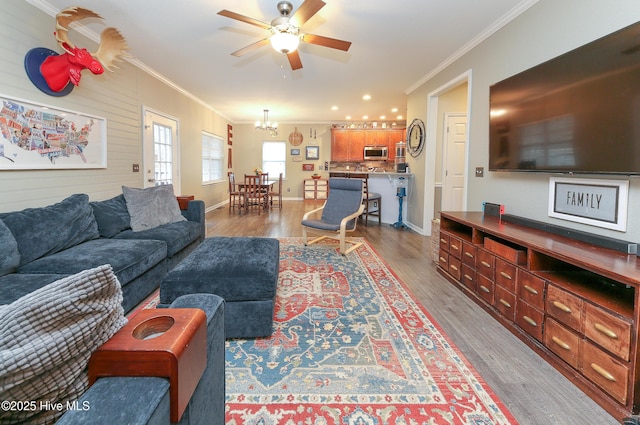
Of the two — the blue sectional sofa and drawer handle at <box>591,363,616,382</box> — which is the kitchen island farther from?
drawer handle at <box>591,363,616,382</box>

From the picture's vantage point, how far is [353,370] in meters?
1.77

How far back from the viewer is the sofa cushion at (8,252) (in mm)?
2015

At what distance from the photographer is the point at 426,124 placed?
518 cm

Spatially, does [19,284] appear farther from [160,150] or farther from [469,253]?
[160,150]

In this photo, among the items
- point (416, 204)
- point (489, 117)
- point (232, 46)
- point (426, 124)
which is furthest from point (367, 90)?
point (489, 117)

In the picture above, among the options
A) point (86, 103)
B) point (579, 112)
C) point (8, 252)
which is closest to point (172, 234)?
point (8, 252)

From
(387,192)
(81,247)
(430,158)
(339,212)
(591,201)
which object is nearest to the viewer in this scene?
(591,201)

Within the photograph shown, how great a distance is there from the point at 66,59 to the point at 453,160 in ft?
17.0

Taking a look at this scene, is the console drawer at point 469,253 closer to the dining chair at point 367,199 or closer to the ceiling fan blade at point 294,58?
the ceiling fan blade at point 294,58

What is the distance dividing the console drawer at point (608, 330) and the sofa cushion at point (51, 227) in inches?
137

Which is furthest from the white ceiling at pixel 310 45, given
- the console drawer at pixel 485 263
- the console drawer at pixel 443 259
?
the console drawer at pixel 443 259

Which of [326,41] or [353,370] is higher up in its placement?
[326,41]

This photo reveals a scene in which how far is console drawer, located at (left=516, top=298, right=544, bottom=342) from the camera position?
1945 millimetres

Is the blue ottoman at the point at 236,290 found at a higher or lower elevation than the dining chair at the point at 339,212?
lower
